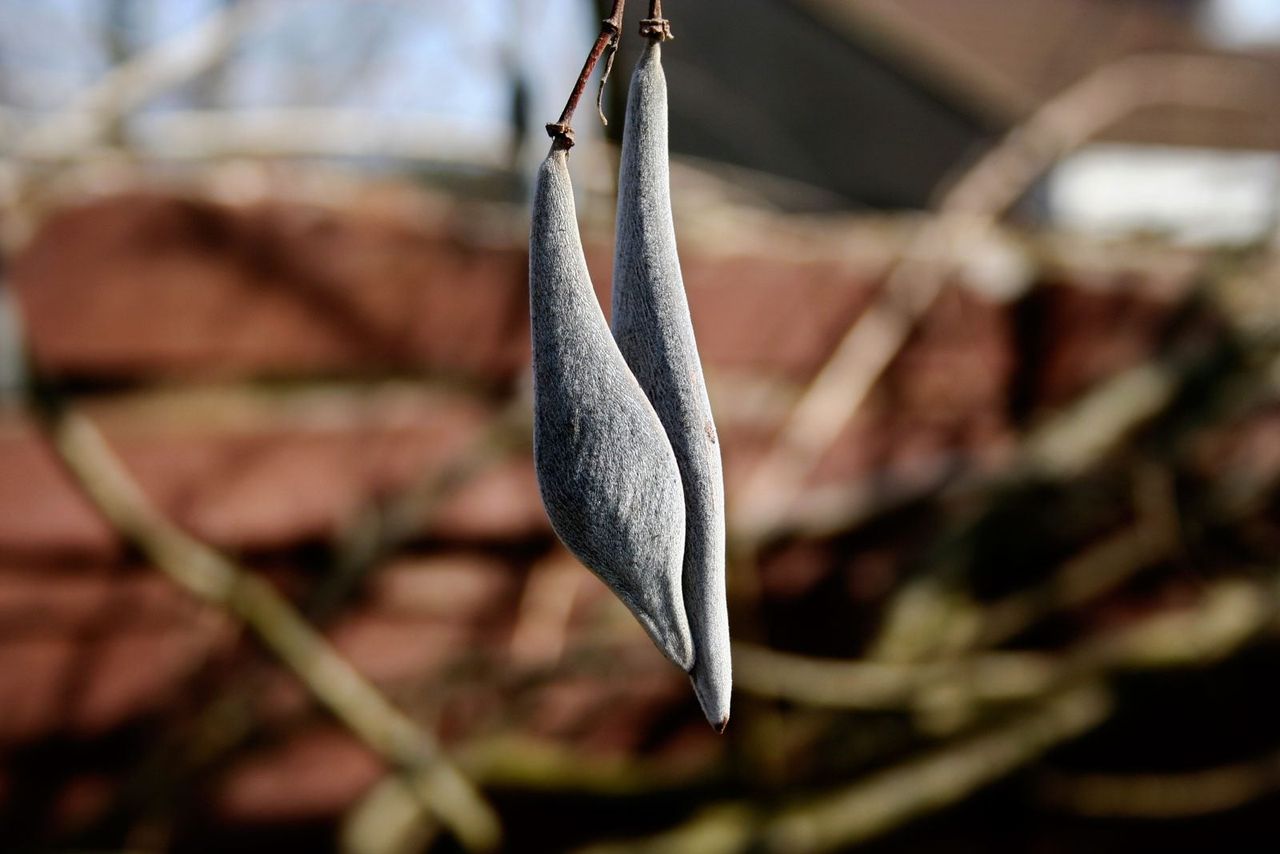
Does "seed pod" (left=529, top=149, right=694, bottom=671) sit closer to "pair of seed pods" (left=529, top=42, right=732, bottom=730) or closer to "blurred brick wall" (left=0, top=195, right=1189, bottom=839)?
"pair of seed pods" (left=529, top=42, right=732, bottom=730)

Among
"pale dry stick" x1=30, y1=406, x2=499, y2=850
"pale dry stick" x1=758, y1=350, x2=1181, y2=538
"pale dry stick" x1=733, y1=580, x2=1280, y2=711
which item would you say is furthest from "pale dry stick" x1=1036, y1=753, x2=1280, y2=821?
"pale dry stick" x1=30, y1=406, x2=499, y2=850

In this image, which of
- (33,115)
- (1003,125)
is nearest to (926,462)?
(33,115)

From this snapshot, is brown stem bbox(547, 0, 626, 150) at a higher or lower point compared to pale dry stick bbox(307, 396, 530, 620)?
higher

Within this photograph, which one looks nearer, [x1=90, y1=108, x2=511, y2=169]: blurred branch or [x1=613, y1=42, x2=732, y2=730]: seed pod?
[x1=613, y1=42, x2=732, y2=730]: seed pod

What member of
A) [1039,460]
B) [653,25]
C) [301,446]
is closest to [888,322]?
[1039,460]

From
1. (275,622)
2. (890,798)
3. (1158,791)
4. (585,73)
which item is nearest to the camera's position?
(585,73)

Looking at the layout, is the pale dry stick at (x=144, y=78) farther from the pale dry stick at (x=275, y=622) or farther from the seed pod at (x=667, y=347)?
the seed pod at (x=667, y=347)

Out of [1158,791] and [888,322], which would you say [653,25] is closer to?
[888,322]
